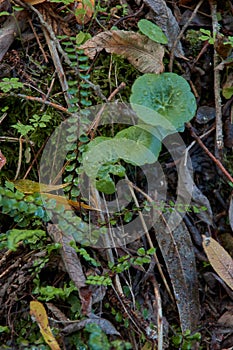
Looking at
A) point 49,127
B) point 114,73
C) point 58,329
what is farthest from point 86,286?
point 114,73

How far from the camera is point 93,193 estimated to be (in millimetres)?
2031

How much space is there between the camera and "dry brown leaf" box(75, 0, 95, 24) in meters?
2.29

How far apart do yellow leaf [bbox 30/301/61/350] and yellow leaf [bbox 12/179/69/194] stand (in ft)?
1.75

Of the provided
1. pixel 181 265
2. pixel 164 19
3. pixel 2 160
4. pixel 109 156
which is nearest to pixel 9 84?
pixel 2 160

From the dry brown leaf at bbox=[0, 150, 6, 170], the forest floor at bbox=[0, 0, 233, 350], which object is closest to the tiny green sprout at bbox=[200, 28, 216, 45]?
the forest floor at bbox=[0, 0, 233, 350]

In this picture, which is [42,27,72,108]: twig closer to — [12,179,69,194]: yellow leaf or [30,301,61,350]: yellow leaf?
[12,179,69,194]: yellow leaf

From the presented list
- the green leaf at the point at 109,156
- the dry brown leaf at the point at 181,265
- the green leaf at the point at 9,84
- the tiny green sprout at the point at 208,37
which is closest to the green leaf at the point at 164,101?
the green leaf at the point at 109,156

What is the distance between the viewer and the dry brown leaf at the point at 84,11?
229 cm

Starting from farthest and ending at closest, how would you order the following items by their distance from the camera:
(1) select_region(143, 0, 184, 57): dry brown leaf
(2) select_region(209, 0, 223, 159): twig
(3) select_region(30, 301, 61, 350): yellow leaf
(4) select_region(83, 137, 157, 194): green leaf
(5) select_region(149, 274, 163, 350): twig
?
(1) select_region(143, 0, 184, 57): dry brown leaf
(2) select_region(209, 0, 223, 159): twig
(4) select_region(83, 137, 157, 194): green leaf
(5) select_region(149, 274, 163, 350): twig
(3) select_region(30, 301, 61, 350): yellow leaf

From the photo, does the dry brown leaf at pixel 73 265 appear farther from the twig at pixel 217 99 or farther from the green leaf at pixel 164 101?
the twig at pixel 217 99

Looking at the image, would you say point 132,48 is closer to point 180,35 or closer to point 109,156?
point 180,35

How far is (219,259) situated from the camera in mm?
1957

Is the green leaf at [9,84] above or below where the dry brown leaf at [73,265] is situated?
above

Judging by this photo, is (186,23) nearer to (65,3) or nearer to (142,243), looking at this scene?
(65,3)
